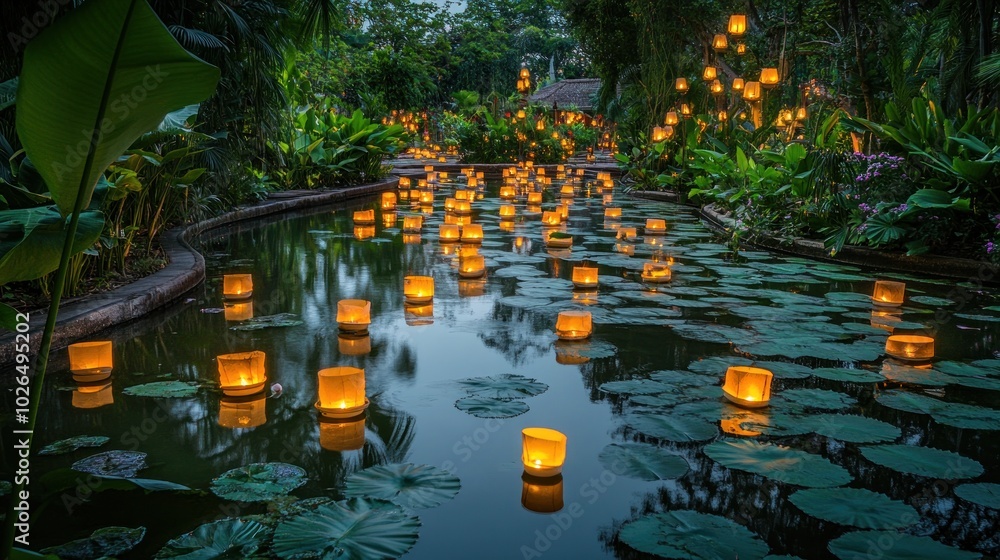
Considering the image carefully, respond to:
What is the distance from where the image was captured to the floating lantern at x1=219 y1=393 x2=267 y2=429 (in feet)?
9.37

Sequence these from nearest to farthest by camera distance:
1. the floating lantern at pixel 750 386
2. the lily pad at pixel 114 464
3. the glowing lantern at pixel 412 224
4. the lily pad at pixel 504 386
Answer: the lily pad at pixel 114 464 < the floating lantern at pixel 750 386 < the lily pad at pixel 504 386 < the glowing lantern at pixel 412 224

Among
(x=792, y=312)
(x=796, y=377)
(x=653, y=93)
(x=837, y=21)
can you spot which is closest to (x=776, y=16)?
(x=837, y=21)

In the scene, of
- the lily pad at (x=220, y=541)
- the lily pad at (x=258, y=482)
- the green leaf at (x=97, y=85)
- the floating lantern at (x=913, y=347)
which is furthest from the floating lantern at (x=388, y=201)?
the green leaf at (x=97, y=85)

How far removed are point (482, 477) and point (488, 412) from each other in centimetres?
56

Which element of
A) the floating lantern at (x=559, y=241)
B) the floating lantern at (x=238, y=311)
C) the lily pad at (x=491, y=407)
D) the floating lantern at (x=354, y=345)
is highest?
the floating lantern at (x=559, y=241)

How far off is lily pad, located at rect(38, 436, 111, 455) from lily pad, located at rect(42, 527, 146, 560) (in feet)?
2.09

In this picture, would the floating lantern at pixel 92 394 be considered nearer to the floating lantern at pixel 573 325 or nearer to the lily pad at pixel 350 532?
the lily pad at pixel 350 532

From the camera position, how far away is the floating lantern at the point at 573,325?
4086 mm

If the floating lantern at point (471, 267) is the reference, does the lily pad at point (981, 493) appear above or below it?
below

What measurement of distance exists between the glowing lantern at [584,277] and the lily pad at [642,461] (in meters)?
2.71

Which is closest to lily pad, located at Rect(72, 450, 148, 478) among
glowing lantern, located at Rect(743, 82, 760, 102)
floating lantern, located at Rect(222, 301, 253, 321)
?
floating lantern, located at Rect(222, 301, 253, 321)

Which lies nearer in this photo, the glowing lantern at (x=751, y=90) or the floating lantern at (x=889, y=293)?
the floating lantern at (x=889, y=293)

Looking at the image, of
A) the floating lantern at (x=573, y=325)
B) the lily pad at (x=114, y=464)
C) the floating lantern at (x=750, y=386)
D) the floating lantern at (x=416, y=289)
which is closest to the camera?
the lily pad at (x=114, y=464)

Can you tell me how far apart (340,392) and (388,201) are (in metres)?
8.79
